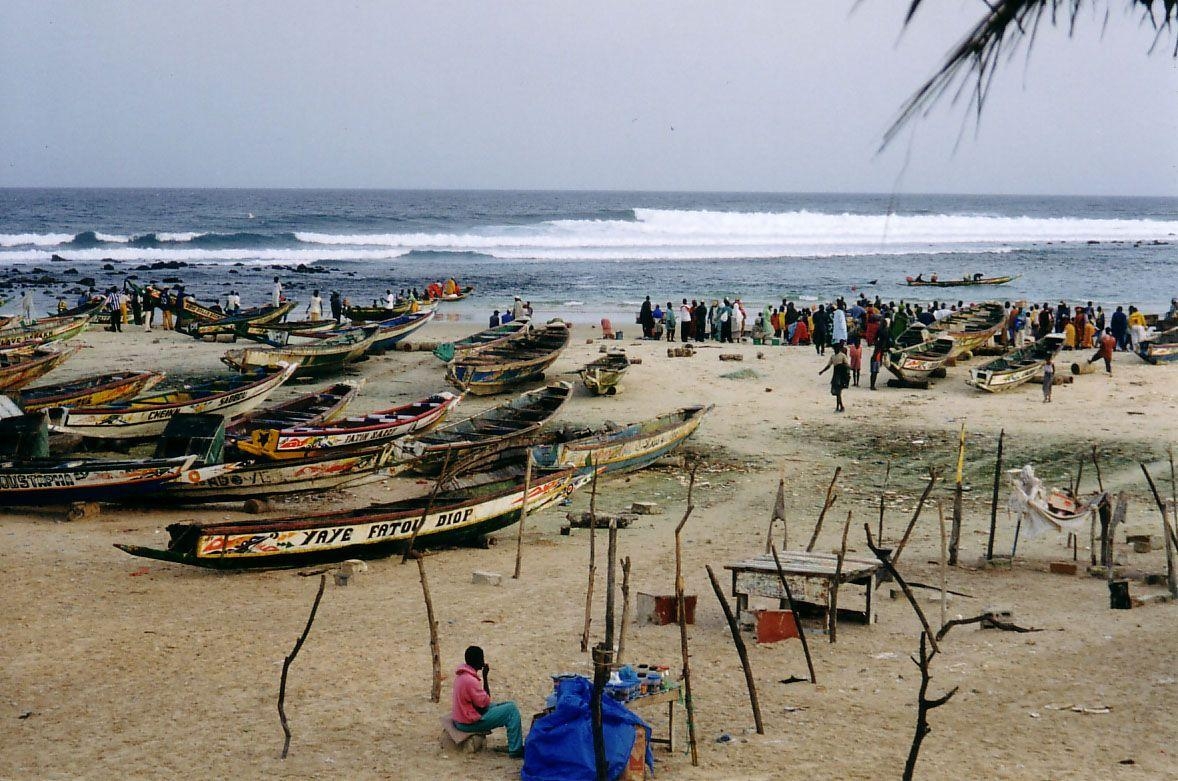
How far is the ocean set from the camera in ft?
151

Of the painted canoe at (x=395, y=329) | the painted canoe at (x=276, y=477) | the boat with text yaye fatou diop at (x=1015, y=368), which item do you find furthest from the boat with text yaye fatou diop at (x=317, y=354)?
the boat with text yaye fatou diop at (x=1015, y=368)

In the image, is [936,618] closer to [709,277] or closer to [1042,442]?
[1042,442]

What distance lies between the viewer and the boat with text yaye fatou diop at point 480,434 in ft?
47.2

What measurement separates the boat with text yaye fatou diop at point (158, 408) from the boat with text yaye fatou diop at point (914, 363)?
467 inches

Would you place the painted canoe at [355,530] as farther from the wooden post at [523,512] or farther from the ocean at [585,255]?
the ocean at [585,255]

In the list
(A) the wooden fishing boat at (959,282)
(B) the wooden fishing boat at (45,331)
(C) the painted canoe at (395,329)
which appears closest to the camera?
(B) the wooden fishing boat at (45,331)

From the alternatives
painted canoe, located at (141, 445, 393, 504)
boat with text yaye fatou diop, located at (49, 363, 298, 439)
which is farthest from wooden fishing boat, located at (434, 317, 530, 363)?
painted canoe, located at (141, 445, 393, 504)

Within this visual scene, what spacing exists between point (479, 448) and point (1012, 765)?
893 cm

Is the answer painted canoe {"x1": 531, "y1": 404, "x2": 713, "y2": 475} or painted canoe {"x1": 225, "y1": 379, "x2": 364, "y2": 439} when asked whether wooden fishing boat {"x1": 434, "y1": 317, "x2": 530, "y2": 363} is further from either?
painted canoe {"x1": 531, "y1": 404, "x2": 713, "y2": 475}

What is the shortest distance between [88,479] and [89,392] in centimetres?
546

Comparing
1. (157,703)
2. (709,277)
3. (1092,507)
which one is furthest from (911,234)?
(157,703)

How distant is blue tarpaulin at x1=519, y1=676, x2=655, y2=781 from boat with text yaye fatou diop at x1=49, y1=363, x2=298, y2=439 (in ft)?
35.1

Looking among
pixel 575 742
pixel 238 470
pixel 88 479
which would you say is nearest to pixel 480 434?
pixel 238 470

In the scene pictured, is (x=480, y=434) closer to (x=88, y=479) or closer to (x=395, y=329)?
(x=88, y=479)
